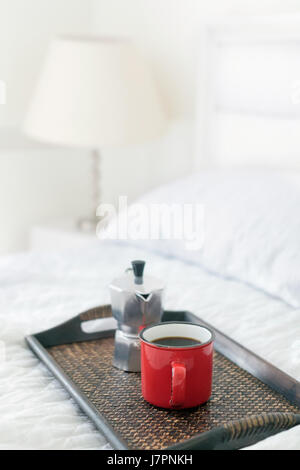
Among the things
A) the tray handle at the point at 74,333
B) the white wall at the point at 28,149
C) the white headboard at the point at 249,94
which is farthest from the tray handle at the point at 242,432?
the white wall at the point at 28,149

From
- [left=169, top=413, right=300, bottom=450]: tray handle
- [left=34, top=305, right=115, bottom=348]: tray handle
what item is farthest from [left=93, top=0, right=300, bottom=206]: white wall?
[left=169, top=413, right=300, bottom=450]: tray handle

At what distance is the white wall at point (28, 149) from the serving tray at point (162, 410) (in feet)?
4.41

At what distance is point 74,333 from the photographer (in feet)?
3.22

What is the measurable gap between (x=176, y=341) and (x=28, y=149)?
161 centimetres

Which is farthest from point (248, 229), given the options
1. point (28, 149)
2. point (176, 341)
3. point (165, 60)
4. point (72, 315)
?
point (28, 149)

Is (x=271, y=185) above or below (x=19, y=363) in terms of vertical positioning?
above

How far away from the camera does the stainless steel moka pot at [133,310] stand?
0.86 metres

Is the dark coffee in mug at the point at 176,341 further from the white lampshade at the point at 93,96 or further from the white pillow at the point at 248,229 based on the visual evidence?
the white lampshade at the point at 93,96

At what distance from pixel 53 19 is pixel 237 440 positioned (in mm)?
1927

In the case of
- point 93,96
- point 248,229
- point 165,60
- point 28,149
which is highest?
point 165,60

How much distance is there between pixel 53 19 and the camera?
223 cm

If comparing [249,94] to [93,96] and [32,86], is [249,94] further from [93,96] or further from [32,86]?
[32,86]

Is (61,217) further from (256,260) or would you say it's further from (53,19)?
(256,260)

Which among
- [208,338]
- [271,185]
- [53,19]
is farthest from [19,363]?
[53,19]
